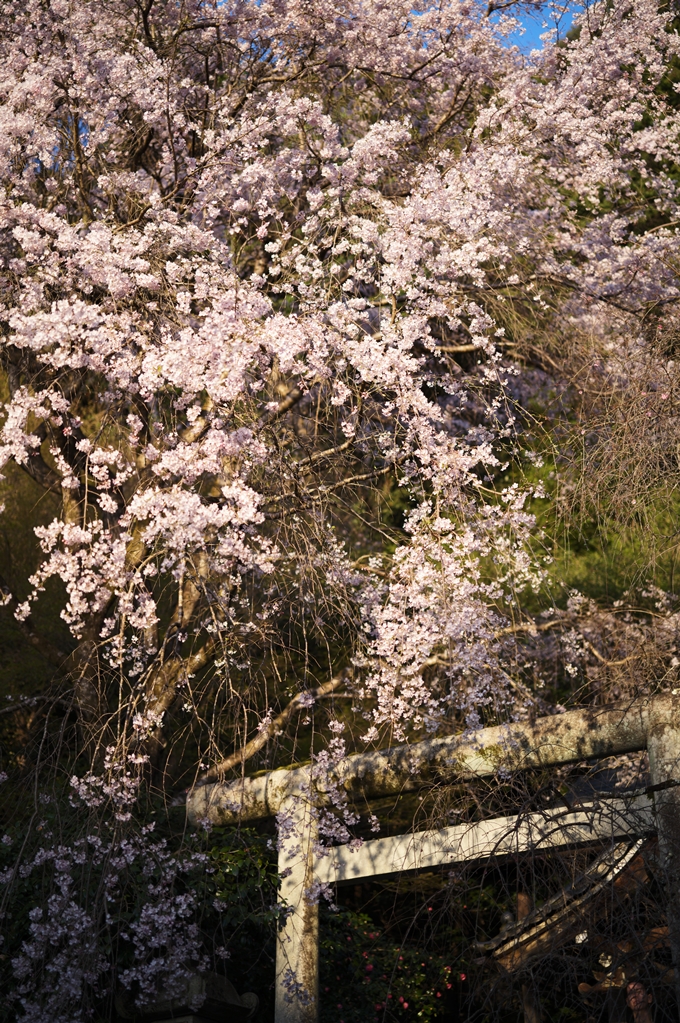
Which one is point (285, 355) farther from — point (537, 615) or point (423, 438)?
point (537, 615)

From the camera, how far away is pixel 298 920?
4.48 m

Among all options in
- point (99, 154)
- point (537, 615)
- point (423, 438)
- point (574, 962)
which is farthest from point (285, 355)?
point (537, 615)

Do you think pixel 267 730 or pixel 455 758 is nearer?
pixel 455 758

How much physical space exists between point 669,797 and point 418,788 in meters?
1.28

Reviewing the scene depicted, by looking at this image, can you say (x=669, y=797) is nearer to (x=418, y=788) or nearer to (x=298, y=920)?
(x=418, y=788)

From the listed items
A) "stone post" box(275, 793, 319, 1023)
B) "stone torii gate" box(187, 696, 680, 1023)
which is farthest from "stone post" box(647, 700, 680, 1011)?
"stone post" box(275, 793, 319, 1023)

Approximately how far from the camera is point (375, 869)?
4.66m

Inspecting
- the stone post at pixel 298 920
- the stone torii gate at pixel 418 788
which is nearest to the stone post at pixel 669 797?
the stone torii gate at pixel 418 788

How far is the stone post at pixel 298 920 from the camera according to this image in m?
4.34

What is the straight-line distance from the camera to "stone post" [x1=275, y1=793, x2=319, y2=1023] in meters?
4.34

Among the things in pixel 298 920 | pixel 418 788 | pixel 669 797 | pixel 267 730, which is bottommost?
pixel 298 920

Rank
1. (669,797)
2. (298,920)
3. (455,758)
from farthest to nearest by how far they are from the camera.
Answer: (298,920), (455,758), (669,797)

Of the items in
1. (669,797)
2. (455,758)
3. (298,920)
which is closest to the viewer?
(669,797)

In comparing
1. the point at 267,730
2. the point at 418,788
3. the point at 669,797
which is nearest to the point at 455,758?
the point at 418,788
